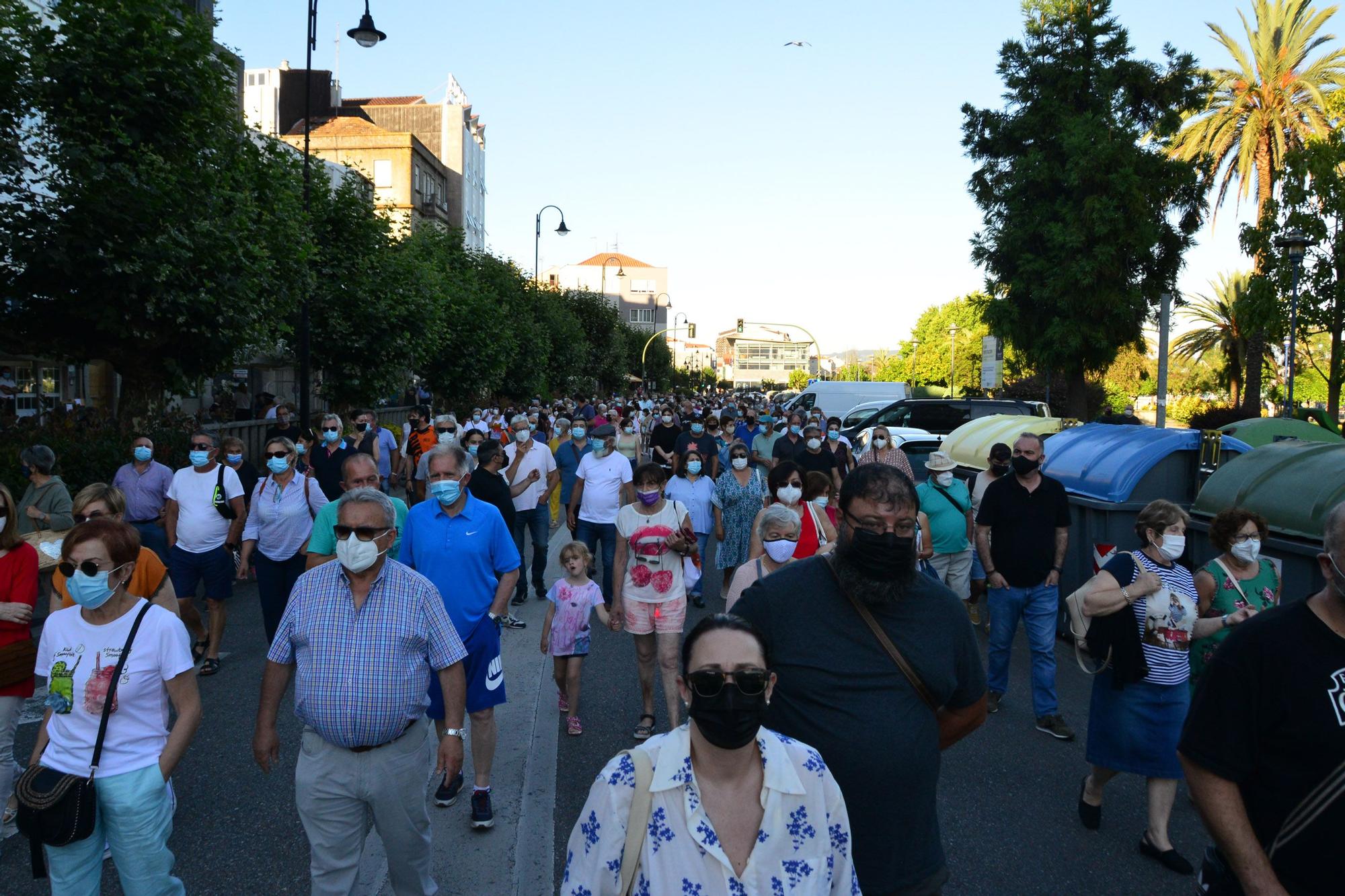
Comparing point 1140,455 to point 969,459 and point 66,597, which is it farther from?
point 66,597

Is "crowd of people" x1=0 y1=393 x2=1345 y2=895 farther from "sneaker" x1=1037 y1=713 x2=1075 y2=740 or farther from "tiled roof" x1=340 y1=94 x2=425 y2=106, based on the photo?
"tiled roof" x1=340 y1=94 x2=425 y2=106

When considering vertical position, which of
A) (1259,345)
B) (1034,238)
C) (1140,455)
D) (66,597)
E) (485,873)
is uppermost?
(1034,238)

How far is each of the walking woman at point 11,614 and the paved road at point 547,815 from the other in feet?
1.91

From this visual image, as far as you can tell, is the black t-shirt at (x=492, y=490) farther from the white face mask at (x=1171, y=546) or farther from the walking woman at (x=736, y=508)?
the white face mask at (x=1171, y=546)

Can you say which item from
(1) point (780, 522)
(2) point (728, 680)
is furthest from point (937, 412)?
(2) point (728, 680)

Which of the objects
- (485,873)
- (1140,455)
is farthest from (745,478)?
(485,873)

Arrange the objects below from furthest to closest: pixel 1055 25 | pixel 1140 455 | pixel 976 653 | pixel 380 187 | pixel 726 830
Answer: pixel 380 187 < pixel 1055 25 < pixel 1140 455 < pixel 976 653 < pixel 726 830

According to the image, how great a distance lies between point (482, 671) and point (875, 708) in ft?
9.52

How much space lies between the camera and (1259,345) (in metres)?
27.5

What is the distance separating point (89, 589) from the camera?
3.61 meters

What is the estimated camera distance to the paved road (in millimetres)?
4555

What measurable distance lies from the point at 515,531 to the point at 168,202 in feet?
24.2

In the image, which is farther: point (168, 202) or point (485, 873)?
point (168, 202)

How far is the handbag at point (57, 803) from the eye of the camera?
3.38 m
